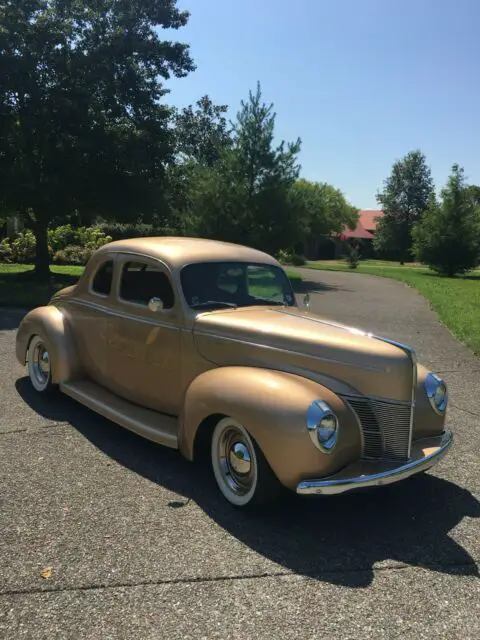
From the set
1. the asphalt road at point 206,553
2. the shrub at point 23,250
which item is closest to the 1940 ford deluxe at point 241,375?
the asphalt road at point 206,553

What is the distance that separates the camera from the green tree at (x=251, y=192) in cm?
2397

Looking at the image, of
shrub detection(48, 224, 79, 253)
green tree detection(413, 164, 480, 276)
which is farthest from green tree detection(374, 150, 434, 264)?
shrub detection(48, 224, 79, 253)

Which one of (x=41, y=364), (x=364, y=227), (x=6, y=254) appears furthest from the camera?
(x=364, y=227)

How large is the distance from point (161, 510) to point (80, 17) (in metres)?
20.7

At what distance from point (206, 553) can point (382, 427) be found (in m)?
1.39

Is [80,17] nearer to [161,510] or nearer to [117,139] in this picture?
[117,139]

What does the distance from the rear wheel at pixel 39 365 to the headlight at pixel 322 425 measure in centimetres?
357

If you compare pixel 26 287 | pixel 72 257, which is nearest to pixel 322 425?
pixel 26 287

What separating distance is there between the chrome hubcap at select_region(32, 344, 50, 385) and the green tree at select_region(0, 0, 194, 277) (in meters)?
13.1

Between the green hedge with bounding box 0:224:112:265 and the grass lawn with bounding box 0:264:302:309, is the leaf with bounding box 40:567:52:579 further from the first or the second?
the green hedge with bounding box 0:224:112:265

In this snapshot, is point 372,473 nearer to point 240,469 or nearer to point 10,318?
point 240,469

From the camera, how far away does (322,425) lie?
3357mm

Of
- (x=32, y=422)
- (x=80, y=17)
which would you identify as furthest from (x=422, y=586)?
(x=80, y=17)

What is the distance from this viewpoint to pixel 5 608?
271 cm
